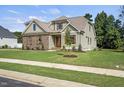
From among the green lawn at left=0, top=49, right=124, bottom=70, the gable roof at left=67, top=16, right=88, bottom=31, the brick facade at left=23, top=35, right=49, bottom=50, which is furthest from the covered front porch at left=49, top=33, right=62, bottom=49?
the green lawn at left=0, top=49, right=124, bottom=70

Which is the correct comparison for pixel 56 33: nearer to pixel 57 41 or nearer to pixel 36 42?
pixel 57 41

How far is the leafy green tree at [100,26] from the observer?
56344mm

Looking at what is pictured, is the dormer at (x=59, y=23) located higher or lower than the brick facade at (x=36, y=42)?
higher

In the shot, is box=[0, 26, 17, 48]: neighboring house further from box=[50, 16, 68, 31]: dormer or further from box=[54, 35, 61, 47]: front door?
box=[54, 35, 61, 47]: front door

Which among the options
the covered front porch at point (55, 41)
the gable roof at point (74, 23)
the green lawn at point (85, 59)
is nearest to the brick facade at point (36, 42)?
the covered front porch at point (55, 41)

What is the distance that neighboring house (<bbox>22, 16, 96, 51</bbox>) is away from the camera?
36531 millimetres

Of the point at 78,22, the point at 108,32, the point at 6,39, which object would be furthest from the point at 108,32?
the point at 6,39

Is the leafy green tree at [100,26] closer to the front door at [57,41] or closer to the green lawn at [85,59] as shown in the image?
the front door at [57,41]

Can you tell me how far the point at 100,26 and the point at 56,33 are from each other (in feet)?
80.1

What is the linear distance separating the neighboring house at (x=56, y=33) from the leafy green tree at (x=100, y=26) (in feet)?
48.5

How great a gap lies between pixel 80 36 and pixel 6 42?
99.1 feet

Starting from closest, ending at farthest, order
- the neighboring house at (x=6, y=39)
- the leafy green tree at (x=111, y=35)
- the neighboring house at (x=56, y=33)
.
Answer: the neighboring house at (x=56, y=33)
the leafy green tree at (x=111, y=35)
the neighboring house at (x=6, y=39)

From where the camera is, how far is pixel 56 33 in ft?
124
